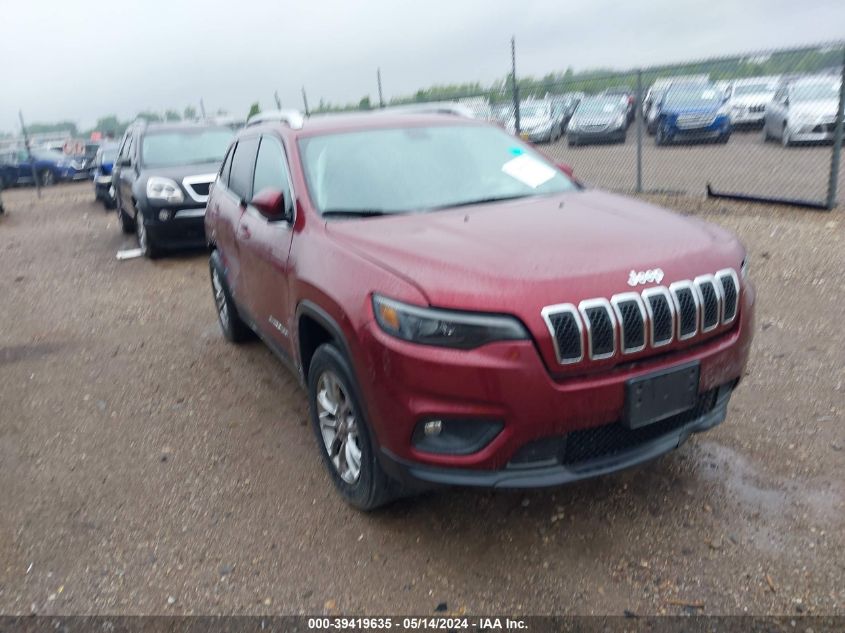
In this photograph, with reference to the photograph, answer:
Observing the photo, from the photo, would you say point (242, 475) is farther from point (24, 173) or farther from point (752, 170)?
point (24, 173)

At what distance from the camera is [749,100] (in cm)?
1148

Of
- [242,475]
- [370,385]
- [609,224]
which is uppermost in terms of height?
[609,224]

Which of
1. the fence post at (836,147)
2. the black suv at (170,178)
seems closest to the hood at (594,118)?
the fence post at (836,147)

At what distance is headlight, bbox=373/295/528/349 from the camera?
2.54 m

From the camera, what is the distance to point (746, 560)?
2.84 metres

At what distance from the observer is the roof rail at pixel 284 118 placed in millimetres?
Result: 4207

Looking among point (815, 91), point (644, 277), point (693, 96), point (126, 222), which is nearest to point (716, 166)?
point (693, 96)

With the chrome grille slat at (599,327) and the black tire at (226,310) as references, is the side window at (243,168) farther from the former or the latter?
the chrome grille slat at (599,327)

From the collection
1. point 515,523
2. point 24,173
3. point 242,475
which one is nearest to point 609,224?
point 515,523

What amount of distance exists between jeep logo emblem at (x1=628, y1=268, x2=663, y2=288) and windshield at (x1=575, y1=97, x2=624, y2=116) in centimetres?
1064

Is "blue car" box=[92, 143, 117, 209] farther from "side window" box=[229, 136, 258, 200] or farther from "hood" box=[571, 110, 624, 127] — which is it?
"side window" box=[229, 136, 258, 200]

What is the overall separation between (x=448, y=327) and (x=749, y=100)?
10851mm

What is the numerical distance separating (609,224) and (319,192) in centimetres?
145

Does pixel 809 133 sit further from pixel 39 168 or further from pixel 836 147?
pixel 39 168
